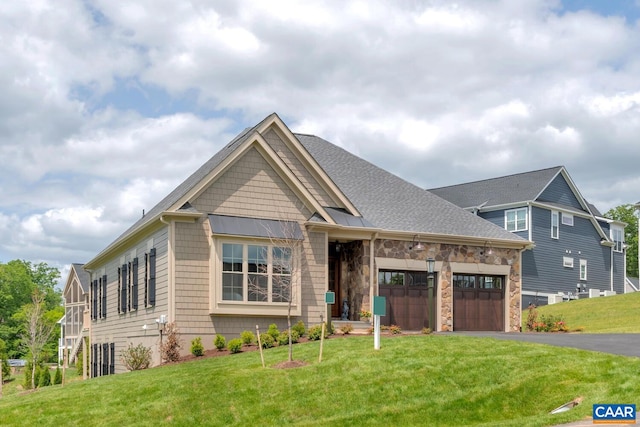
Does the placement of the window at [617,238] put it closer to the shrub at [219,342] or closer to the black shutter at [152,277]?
the black shutter at [152,277]

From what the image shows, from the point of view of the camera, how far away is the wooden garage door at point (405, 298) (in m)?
29.6

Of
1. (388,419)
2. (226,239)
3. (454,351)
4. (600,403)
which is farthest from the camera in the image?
(226,239)

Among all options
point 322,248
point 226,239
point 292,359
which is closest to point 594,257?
point 322,248

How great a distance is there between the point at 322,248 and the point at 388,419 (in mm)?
12601

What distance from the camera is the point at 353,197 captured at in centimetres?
3105

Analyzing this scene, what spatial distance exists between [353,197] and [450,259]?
426 cm

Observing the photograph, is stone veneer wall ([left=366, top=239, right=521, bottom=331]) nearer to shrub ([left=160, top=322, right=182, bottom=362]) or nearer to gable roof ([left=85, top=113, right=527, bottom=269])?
gable roof ([left=85, top=113, right=527, bottom=269])

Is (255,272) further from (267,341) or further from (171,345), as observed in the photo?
(171,345)

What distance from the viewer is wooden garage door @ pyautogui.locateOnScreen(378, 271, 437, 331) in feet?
97.2

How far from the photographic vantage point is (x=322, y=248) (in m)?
27.6

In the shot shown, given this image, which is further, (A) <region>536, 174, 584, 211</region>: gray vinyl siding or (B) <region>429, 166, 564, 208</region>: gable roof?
(A) <region>536, 174, 584, 211</region>: gray vinyl siding

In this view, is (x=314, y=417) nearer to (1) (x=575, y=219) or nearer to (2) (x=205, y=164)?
(2) (x=205, y=164)

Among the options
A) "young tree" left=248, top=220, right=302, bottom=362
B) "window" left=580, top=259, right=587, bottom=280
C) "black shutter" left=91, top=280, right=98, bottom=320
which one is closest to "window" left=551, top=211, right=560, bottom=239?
"window" left=580, top=259, right=587, bottom=280

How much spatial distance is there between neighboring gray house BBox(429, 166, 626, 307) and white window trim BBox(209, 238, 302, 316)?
25.3 m
